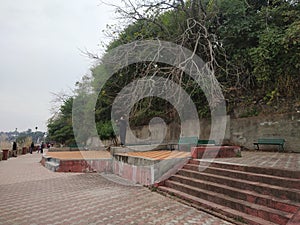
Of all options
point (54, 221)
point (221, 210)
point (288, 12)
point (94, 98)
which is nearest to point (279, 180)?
point (221, 210)

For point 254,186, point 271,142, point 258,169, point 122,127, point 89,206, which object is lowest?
point 89,206

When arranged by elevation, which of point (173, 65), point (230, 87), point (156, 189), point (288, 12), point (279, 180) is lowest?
point (156, 189)

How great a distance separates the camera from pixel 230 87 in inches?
406

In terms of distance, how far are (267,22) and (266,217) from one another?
863 centimetres

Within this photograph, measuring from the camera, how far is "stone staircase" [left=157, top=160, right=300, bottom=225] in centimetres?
328

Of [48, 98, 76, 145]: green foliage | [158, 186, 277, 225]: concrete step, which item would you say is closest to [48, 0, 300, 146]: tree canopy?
[158, 186, 277, 225]: concrete step

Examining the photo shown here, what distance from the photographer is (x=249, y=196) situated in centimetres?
376

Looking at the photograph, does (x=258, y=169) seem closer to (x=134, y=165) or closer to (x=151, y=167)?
(x=151, y=167)

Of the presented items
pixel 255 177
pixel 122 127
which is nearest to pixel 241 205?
pixel 255 177

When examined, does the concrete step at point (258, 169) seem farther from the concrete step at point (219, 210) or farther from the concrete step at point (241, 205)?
the concrete step at point (219, 210)

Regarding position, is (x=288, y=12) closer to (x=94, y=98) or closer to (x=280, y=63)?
(x=280, y=63)

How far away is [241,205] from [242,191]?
34 centimetres

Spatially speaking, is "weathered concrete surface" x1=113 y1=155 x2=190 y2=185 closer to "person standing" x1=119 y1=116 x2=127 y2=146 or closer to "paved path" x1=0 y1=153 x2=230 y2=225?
"paved path" x1=0 y1=153 x2=230 y2=225

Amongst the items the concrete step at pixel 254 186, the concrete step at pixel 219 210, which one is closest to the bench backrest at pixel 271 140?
the concrete step at pixel 254 186
